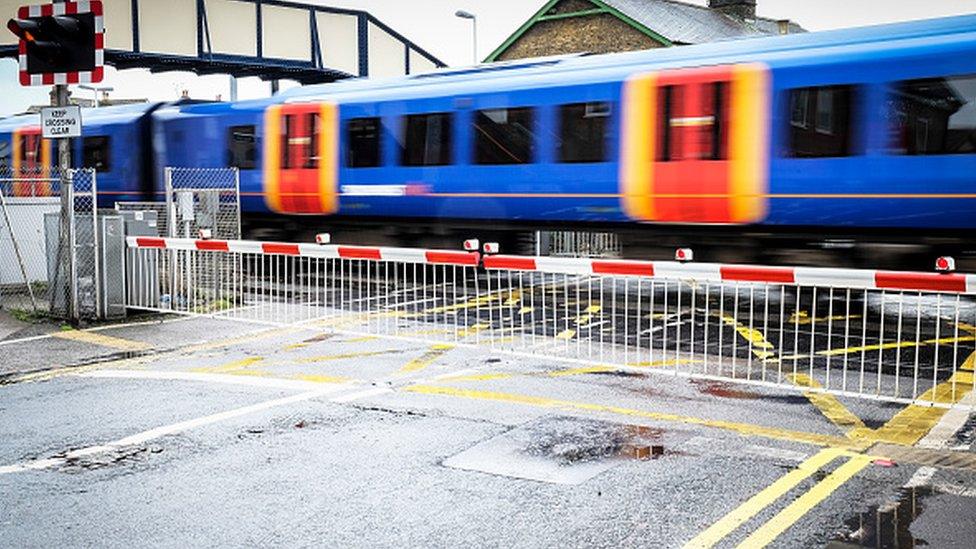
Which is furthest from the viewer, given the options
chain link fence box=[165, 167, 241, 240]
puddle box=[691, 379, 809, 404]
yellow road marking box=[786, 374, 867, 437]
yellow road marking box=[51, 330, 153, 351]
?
chain link fence box=[165, 167, 241, 240]

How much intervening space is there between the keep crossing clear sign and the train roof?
7332 mm

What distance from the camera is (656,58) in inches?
609

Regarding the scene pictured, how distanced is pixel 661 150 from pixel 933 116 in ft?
12.1

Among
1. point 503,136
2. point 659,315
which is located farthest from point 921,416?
point 503,136

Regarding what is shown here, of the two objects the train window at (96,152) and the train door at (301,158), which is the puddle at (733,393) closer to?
the train door at (301,158)

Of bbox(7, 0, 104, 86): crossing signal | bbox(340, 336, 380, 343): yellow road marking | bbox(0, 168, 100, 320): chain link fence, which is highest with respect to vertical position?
bbox(7, 0, 104, 86): crossing signal

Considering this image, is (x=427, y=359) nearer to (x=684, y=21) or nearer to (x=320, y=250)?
(x=320, y=250)

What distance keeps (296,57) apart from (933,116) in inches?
738

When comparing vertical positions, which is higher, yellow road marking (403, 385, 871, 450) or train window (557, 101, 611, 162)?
train window (557, 101, 611, 162)

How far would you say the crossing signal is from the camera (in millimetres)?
11281

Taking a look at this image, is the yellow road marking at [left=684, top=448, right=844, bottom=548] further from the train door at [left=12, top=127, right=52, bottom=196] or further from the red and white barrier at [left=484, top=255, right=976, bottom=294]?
the train door at [left=12, top=127, right=52, bottom=196]

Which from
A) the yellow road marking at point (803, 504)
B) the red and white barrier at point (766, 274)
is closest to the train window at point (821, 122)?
the red and white barrier at point (766, 274)

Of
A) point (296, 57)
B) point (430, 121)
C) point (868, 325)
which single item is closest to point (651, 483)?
point (868, 325)

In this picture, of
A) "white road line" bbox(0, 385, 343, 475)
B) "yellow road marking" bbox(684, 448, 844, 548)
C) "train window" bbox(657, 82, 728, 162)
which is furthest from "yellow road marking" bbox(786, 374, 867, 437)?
"train window" bbox(657, 82, 728, 162)
